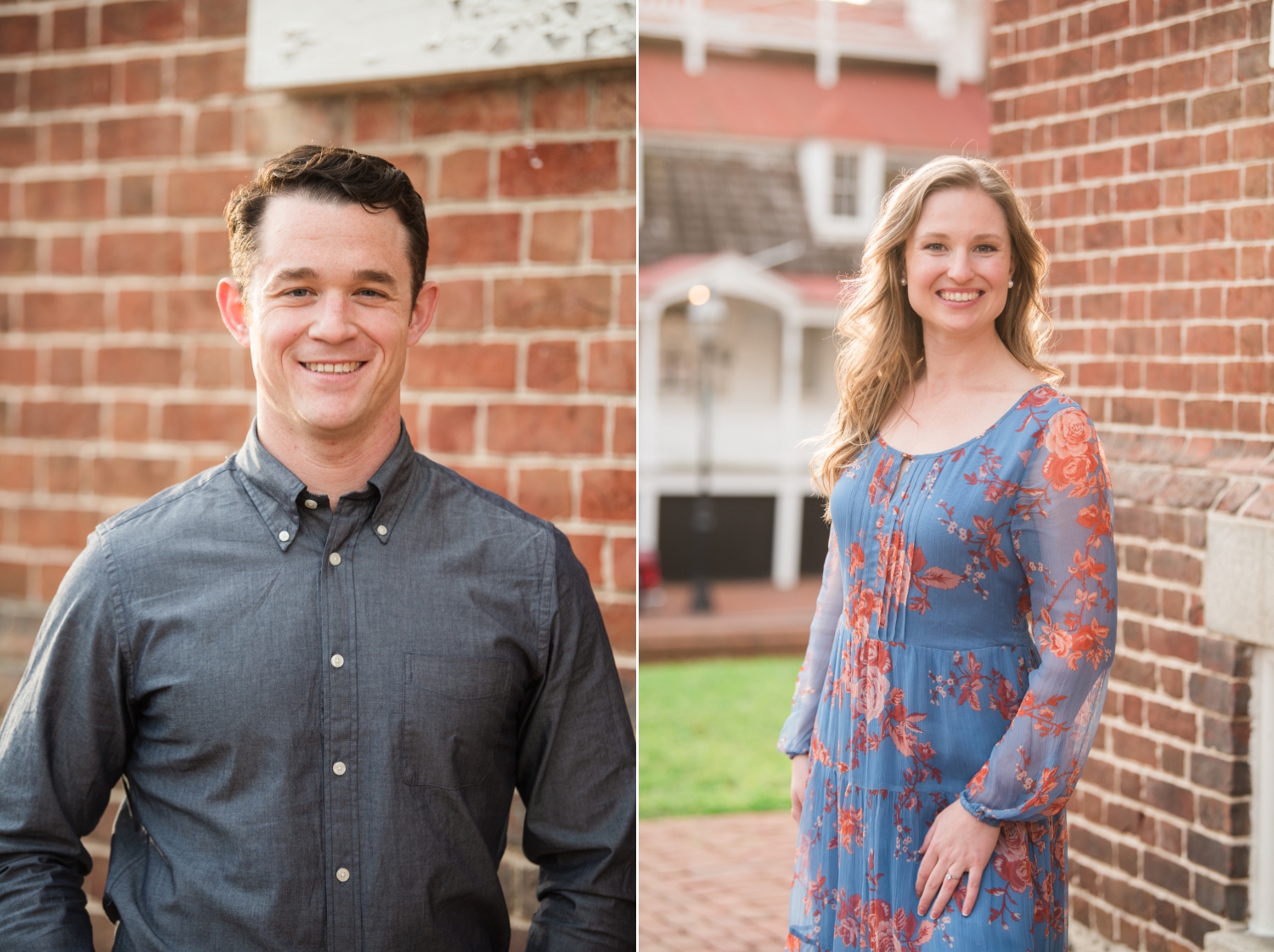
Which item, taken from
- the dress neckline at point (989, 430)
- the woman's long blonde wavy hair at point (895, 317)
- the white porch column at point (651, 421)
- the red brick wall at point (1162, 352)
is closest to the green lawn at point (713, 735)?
the red brick wall at point (1162, 352)

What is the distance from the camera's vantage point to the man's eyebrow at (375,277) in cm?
191

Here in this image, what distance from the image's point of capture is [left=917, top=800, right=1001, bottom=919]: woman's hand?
1.83 m

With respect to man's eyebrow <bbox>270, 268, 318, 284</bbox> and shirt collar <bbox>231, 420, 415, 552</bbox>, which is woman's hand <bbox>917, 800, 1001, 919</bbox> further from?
man's eyebrow <bbox>270, 268, 318, 284</bbox>

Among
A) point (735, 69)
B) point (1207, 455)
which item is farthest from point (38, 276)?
point (735, 69)

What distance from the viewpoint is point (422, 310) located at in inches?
80.0

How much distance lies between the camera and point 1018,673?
186 cm

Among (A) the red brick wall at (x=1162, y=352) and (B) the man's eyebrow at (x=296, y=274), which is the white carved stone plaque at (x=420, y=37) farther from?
(A) the red brick wall at (x=1162, y=352)

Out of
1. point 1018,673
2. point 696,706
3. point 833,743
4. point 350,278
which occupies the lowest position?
point 696,706

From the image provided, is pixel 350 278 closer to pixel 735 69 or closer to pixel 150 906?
pixel 150 906

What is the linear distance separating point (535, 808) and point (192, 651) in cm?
59

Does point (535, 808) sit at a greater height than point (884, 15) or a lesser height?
lesser

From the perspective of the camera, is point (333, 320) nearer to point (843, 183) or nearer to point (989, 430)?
point (989, 430)

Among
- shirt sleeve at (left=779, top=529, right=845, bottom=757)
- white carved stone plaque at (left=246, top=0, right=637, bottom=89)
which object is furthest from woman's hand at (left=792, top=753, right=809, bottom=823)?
white carved stone plaque at (left=246, top=0, right=637, bottom=89)

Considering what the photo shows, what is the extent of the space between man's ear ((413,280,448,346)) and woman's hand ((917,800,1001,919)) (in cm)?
113
